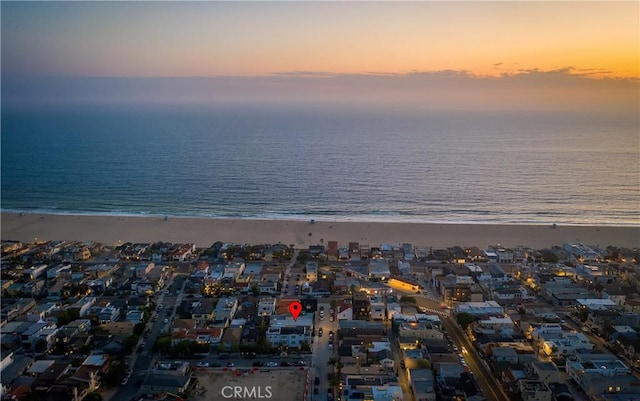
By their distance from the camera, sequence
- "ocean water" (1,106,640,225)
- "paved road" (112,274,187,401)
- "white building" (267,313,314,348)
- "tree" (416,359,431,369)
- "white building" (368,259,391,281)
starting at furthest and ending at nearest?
"ocean water" (1,106,640,225), "white building" (368,259,391,281), "white building" (267,313,314,348), "tree" (416,359,431,369), "paved road" (112,274,187,401)

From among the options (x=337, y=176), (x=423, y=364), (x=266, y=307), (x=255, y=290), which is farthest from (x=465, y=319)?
(x=337, y=176)

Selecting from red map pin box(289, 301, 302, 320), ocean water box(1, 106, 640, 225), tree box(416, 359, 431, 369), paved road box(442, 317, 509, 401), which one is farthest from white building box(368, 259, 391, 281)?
ocean water box(1, 106, 640, 225)

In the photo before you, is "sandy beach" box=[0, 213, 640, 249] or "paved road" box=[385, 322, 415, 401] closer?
"paved road" box=[385, 322, 415, 401]

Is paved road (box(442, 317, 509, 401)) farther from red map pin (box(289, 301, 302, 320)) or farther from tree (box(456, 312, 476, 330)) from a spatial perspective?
red map pin (box(289, 301, 302, 320))

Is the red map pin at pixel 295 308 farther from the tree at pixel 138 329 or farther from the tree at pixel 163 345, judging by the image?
the tree at pixel 138 329

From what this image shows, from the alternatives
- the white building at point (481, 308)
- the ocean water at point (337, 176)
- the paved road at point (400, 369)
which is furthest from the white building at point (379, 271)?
the ocean water at point (337, 176)
